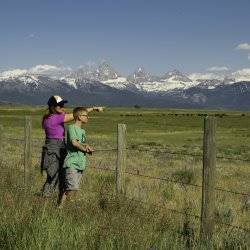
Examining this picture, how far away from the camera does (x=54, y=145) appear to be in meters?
10.3

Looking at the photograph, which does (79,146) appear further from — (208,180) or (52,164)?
(208,180)

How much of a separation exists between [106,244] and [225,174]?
15214 mm

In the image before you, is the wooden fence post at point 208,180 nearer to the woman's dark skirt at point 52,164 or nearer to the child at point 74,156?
the child at point 74,156

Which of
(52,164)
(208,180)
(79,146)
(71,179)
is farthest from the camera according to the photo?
(52,164)

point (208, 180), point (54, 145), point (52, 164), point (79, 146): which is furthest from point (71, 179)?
point (208, 180)

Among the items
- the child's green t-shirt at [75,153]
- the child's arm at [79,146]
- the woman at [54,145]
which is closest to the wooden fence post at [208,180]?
the child's arm at [79,146]

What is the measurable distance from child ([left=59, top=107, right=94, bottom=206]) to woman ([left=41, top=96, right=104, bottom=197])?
1.64 ft

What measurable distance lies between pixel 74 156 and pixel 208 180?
9.53 feet

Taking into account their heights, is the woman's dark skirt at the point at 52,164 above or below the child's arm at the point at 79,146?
below

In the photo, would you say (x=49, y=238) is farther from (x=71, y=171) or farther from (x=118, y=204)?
(x=71, y=171)

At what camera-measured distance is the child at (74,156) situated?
31.4ft

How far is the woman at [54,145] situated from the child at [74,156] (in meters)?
0.50

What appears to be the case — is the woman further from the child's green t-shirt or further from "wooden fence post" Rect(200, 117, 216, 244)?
"wooden fence post" Rect(200, 117, 216, 244)

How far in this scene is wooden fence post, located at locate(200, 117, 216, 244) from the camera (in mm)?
7434
